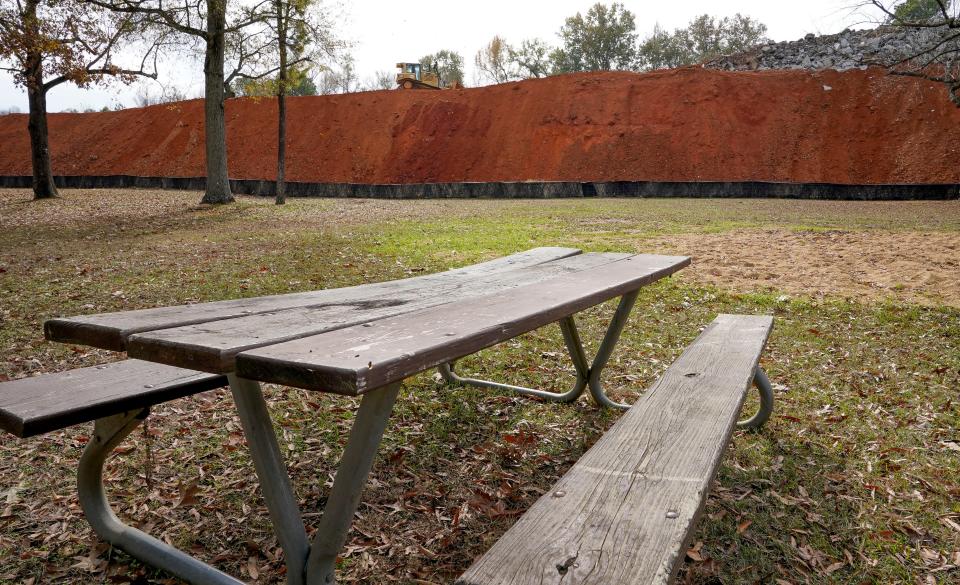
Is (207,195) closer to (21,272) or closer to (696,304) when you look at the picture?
(21,272)

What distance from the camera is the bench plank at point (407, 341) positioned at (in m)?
1.39

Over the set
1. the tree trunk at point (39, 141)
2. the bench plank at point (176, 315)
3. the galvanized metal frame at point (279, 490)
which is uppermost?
the tree trunk at point (39, 141)

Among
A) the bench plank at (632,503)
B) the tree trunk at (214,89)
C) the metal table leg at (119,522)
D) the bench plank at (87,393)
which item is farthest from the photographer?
the tree trunk at (214,89)

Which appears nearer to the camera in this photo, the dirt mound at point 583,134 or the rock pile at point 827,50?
the dirt mound at point 583,134

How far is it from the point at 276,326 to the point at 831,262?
8146mm

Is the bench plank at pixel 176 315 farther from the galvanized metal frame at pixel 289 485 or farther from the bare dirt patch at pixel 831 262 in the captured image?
the bare dirt patch at pixel 831 262

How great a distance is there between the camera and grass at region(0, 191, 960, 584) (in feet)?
7.83

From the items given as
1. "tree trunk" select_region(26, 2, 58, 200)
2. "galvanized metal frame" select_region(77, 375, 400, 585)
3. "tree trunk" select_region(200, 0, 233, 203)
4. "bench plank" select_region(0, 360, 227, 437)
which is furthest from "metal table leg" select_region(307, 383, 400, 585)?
"tree trunk" select_region(26, 2, 58, 200)

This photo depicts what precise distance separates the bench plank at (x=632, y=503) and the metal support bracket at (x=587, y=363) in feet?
3.70

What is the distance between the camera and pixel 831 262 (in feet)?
26.9

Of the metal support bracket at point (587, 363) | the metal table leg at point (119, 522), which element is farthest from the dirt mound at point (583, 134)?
the metal table leg at point (119, 522)

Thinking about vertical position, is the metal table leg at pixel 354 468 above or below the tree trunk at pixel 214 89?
below

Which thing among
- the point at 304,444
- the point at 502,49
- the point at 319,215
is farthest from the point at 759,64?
the point at 304,444

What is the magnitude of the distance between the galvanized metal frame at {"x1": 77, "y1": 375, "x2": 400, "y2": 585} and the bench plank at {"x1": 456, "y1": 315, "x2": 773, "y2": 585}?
472mm
